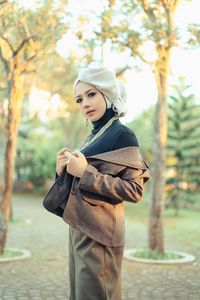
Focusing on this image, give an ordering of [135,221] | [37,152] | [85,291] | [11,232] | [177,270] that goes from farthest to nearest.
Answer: [37,152]
[135,221]
[11,232]
[177,270]
[85,291]

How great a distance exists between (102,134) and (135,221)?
44.0 ft

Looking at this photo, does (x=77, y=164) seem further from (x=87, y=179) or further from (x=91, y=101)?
(x=91, y=101)

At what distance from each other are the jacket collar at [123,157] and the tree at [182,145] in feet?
49.7

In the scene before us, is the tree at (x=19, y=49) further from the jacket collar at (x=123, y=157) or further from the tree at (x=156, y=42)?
the jacket collar at (x=123, y=157)

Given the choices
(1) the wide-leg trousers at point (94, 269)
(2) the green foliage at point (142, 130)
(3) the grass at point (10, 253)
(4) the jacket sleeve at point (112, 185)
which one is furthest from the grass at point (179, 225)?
(4) the jacket sleeve at point (112, 185)

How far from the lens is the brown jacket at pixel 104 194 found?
2.75 meters

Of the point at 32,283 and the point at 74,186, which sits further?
the point at 32,283

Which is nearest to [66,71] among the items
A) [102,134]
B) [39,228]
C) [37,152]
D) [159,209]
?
[39,228]

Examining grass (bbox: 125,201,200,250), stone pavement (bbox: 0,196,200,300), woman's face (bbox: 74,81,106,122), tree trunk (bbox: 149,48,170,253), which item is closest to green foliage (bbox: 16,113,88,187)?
grass (bbox: 125,201,200,250)

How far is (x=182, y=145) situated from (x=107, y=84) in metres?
15.5

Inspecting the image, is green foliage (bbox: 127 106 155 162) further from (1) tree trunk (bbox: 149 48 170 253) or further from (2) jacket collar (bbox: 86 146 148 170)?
(2) jacket collar (bbox: 86 146 148 170)

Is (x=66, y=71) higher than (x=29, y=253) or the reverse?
higher

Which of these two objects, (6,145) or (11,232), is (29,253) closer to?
(6,145)

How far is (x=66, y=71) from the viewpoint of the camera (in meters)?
12.5
